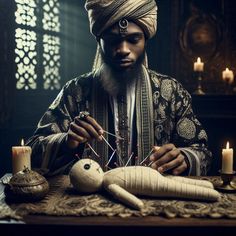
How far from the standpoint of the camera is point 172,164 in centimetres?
197

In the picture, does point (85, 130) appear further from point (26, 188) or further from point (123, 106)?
point (123, 106)

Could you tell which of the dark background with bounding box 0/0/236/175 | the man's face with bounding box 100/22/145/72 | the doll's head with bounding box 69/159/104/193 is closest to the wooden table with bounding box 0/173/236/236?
the doll's head with bounding box 69/159/104/193

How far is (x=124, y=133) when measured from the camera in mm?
2570

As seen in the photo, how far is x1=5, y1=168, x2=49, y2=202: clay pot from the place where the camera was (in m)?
1.58

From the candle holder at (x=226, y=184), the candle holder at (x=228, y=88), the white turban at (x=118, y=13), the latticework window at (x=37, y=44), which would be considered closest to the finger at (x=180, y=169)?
the candle holder at (x=226, y=184)

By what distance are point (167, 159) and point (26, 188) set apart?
0.71 meters

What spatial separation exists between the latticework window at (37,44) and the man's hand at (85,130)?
2652 millimetres

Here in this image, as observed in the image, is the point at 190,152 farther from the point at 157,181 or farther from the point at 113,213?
the point at 113,213


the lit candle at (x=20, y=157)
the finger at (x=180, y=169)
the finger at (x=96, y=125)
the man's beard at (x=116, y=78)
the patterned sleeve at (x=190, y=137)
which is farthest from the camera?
the man's beard at (x=116, y=78)

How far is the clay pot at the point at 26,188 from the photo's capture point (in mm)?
1581

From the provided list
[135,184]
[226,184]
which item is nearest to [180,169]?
[226,184]
